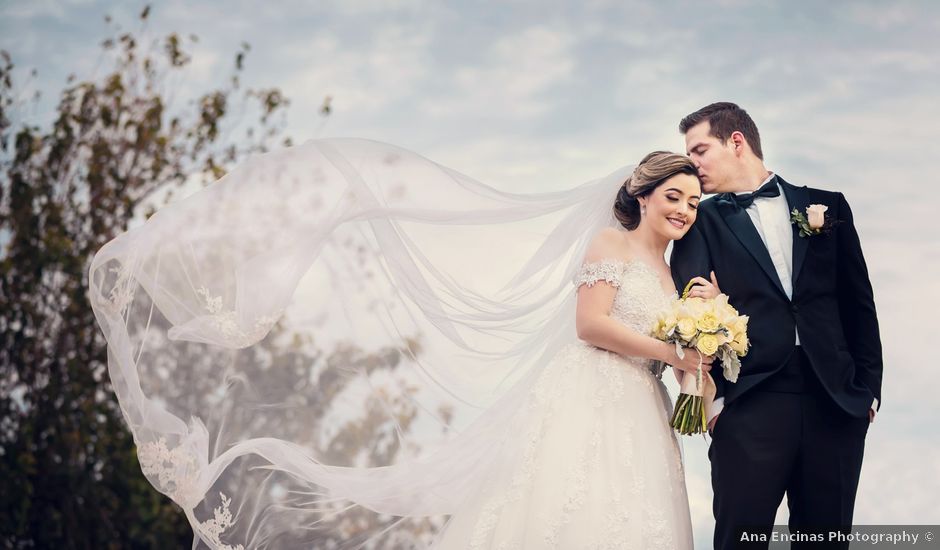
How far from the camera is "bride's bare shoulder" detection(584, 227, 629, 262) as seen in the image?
390 cm

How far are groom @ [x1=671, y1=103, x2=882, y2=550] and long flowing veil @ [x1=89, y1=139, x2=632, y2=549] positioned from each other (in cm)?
60

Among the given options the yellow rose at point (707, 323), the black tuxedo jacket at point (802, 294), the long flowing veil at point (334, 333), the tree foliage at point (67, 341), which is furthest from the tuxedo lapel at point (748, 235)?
the tree foliage at point (67, 341)

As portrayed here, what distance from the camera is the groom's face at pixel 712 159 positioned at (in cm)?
402

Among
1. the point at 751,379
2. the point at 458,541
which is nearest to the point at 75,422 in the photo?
the point at 458,541

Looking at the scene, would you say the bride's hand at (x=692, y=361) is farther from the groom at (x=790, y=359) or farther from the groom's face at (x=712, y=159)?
the groom's face at (x=712, y=159)

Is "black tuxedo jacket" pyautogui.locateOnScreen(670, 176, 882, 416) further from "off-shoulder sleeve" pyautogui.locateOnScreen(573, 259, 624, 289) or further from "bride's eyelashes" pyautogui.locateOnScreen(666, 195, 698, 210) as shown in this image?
"off-shoulder sleeve" pyautogui.locateOnScreen(573, 259, 624, 289)

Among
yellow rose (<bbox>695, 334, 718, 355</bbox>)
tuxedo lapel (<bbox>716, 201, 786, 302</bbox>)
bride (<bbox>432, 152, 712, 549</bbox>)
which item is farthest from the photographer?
tuxedo lapel (<bbox>716, 201, 786, 302</bbox>)

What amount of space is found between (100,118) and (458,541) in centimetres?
570

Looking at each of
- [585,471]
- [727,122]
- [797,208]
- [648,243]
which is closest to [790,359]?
[797,208]

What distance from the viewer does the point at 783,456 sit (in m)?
3.62

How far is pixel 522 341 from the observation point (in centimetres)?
422

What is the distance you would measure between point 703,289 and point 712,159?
625 mm

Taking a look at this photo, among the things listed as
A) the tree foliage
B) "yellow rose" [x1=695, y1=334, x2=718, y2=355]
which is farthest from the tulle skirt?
the tree foliage

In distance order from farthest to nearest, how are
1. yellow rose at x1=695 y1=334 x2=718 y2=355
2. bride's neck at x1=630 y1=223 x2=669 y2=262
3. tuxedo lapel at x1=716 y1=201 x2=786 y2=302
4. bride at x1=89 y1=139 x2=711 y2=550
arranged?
bride's neck at x1=630 y1=223 x2=669 y2=262 → bride at x1=89 y1=139 x2=711 y2=550 → tuxedo lapel at x1=716 y1=201 x2=786 y2=302 → yellow rose at x1=695 y1=334 x2=718 y2=355
